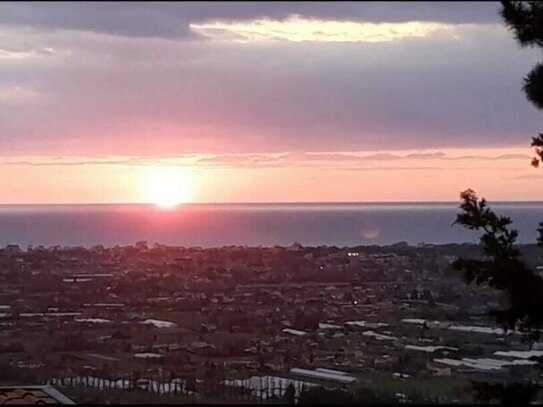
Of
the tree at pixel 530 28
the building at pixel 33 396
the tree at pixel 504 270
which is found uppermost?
the tree at pixel 530 28

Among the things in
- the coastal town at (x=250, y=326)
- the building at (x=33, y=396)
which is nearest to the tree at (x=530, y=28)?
the coastal town at (x=250, y=326)

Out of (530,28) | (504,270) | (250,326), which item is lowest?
(250,326)

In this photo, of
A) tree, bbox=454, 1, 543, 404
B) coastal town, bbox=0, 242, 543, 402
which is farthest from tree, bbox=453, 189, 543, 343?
coastal town, bbox=0, 242, 543, 402

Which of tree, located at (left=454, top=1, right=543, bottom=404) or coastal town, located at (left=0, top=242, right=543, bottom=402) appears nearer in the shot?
tree, located at (left=454, top=1, right=543, bottom=404)

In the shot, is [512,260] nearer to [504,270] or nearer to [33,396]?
[504,270]

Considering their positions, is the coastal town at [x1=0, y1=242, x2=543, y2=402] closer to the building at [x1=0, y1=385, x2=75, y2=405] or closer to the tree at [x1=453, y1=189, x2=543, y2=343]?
the building at [x1=0, y1=385, x2=75, y2=405]

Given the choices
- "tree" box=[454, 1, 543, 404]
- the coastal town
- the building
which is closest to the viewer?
the building

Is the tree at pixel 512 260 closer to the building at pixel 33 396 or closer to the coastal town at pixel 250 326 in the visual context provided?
the coastal town at pixel 250 326

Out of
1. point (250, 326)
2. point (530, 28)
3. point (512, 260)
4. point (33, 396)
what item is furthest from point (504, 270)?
point (250, 326)
